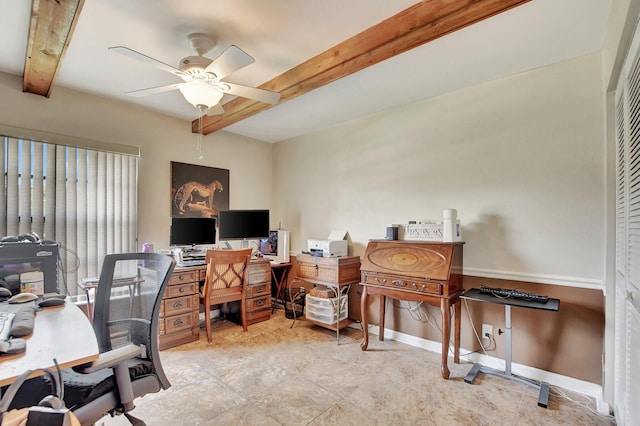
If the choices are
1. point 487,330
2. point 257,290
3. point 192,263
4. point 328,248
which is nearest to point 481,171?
point 487,330

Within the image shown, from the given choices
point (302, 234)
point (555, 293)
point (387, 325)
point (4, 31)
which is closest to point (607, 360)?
point (555, 293)

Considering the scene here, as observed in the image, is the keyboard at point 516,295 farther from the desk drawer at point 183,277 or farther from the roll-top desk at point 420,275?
the desk drawer at point 183,277

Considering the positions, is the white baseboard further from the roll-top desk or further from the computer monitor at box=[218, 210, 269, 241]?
the computer monitor at box=[218, 210, 269, 241]

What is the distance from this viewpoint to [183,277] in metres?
3.12

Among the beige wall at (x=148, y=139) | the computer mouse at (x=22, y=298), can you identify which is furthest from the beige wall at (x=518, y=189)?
the computer mouse at (x=22, y=298)

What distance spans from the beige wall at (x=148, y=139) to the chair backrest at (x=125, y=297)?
1886mm

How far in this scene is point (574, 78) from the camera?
7.60ft

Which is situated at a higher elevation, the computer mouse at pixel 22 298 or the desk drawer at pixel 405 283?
the computer mouse at pixel 22 298

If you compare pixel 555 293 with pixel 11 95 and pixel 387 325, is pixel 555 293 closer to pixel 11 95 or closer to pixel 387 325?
pixel 387 325

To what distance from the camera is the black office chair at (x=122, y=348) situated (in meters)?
1.24

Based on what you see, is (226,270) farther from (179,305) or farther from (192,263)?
(179,305)

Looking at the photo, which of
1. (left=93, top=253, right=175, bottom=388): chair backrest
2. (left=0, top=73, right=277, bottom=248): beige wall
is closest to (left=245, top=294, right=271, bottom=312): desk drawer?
(left=0, top=73, right=277, bottom=248): beige wall

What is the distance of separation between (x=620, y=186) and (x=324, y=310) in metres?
2.68

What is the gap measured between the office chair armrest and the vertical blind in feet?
7.04
